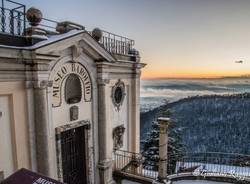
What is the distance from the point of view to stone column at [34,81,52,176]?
20.0 feet

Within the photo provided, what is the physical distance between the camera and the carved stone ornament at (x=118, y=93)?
32.2 feet

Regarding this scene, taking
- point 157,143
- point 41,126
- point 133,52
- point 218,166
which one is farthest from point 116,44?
point 157,143

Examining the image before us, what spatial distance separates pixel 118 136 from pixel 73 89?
3837mm

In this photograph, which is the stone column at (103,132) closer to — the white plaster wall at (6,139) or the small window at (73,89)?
the small window at (73,89)

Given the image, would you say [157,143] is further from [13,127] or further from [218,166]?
[13,127]

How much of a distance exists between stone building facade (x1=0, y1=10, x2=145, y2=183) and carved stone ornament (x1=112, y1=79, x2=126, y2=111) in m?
0.05

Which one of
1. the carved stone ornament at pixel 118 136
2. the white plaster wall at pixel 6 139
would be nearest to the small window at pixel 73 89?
the white plaster wall at pixel 6 139

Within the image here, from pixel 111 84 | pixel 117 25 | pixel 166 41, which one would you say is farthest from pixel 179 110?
pixel 111 84

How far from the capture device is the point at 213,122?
42.2m

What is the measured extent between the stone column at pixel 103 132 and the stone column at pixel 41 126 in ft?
8.59

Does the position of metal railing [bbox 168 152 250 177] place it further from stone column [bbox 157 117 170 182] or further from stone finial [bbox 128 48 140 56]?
stone finial [bbox 128 48 140 56]

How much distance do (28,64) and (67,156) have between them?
3618mm

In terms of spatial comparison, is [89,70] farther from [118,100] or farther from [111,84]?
[118,100]

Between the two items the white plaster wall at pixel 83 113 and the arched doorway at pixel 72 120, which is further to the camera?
the arched doorway at pixel 72 120
